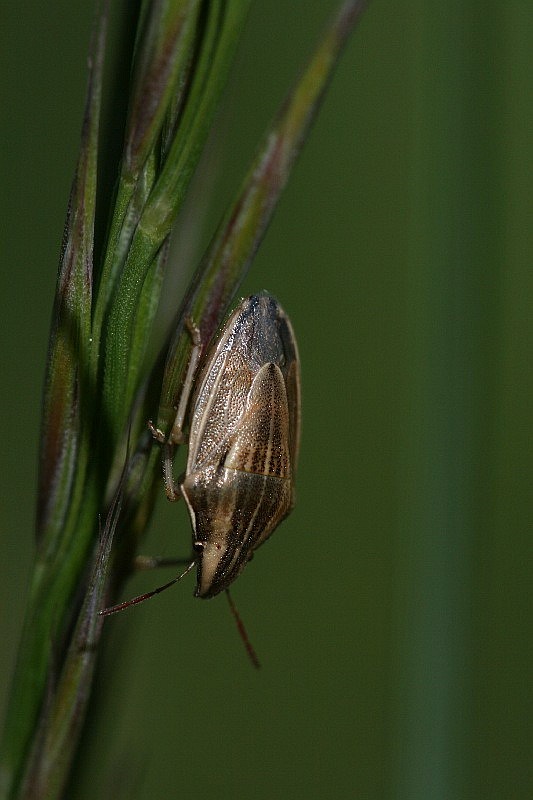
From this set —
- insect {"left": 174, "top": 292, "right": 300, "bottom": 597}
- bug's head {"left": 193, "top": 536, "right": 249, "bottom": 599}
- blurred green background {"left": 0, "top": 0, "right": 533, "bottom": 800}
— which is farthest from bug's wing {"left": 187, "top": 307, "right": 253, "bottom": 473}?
blurred green background {"left": 0, "top": 0, "right": 533, "bottom": 800}

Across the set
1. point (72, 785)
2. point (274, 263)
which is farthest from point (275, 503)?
point (274, 263)

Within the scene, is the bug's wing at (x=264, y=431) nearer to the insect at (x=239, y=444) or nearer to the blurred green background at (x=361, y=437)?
the insect at (x=239, y=444)

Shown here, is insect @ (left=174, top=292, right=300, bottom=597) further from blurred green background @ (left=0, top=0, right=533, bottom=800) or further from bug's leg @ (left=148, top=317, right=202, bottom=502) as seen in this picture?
blurred green background @ (left=0, top=0, right=533, bottom=800)

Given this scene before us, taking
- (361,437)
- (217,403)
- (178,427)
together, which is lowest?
(178,427)

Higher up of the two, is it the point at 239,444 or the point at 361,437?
the point at 361,437

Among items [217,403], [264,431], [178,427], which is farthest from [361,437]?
[178,427]

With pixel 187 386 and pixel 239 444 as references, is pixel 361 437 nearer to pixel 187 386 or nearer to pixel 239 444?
pixel 239 444
